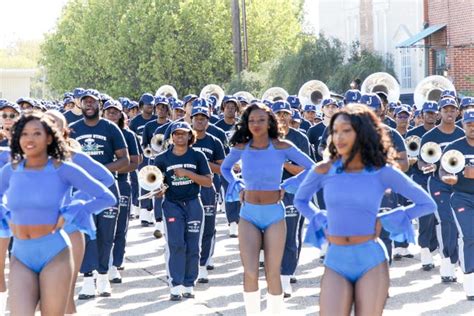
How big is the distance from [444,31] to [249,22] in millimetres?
13418

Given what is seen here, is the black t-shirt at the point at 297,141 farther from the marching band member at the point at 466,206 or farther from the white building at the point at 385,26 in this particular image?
the white building at the point at 385,26

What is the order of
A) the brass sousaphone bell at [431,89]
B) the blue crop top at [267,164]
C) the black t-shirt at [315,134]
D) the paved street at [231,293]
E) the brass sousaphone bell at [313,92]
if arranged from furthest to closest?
the brass sousaphone bell at [313,92] < the brass sousaphone bell at [431,89] < the black t-shirt at [315,134] < the paved street at [231,293] < the blue crop top at [267,164]

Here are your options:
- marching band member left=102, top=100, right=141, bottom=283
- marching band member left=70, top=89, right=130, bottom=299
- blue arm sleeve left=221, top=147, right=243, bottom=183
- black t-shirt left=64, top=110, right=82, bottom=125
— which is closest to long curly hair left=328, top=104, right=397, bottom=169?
blue arm sleeve left=221, top=147, right=243, bottom=183

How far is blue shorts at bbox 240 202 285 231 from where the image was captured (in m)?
10.5

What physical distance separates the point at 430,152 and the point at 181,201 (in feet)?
9.35

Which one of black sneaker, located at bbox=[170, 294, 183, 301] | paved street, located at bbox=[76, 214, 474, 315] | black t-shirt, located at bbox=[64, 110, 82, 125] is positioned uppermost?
black t-shirt, located at bbox=[64, 110, 82, 125]

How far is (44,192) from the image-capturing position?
8.12 m

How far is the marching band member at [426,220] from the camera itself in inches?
570

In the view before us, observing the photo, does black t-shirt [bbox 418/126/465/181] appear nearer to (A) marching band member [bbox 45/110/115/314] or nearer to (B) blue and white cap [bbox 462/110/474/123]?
(B) blue and white cap [bbox 462/110/474/123]

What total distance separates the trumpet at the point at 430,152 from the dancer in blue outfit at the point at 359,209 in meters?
5.40

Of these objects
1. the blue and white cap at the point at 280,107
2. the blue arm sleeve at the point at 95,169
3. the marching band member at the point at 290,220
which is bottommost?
the marching band member at the point at 290,220

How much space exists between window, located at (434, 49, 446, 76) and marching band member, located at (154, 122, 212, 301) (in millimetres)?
23341

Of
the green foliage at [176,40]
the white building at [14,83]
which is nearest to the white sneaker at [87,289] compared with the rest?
the green foliage at [176,40]

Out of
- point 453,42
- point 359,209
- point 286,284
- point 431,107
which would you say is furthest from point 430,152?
point 453,42
